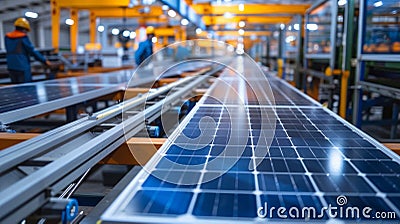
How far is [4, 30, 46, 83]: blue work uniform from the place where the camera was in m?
6.33

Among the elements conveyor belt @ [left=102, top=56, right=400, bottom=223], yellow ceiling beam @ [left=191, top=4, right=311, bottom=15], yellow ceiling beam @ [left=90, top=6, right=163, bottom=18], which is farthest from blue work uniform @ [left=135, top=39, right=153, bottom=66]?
yellow ceiling beam @ [left=90, top=6, right=163, bottom=18]

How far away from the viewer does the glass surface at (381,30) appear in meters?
4.56

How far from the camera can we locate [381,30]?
17.0ft

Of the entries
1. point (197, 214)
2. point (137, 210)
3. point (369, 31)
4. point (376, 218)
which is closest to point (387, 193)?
point (376, 218)

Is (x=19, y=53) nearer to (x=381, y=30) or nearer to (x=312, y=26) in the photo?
(x=381, y=30)

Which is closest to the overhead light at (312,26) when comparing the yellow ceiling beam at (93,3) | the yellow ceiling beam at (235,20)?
the yellow ceiling beam at (235,20)

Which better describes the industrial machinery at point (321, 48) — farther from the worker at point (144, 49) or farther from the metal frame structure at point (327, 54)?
the worker at point (144, 49)

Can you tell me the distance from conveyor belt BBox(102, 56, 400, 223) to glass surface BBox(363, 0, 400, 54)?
2.80m

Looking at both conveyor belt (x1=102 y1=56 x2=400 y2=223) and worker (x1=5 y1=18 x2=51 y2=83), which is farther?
worker (x1=5 y1=18 x2=51 y2=83)

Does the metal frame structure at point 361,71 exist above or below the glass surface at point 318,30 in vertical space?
below

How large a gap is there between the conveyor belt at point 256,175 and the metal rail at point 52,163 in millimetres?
291

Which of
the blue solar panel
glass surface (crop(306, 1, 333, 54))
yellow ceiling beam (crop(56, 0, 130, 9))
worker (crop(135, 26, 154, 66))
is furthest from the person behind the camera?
yellow ceiling beam (crop(56, 0, 130, 9))

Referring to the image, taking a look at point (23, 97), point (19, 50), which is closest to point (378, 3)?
point (23, 97)

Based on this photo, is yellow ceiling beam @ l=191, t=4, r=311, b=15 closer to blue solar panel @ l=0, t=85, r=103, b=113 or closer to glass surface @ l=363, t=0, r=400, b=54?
glass surface @ l=363, t=0, r=400, b=54
